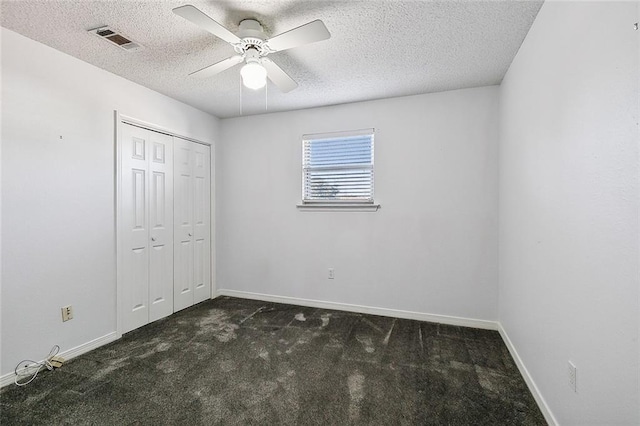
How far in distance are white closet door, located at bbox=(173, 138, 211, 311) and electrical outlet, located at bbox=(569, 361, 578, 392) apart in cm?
356

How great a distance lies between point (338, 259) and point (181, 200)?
80.1 inches

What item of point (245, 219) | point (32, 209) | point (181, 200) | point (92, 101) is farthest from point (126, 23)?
point (245, 219)

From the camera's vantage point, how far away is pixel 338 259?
138 inches

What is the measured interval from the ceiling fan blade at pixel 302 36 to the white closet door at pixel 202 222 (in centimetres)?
232

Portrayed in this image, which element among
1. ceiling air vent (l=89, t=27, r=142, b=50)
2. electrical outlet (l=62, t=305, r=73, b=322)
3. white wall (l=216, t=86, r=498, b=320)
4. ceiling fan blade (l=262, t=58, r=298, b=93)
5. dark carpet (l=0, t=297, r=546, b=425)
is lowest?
dark carpet (l=0, t=297, r=546, b=425)

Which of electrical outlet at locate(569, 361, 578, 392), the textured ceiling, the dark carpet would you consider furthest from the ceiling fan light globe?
electrical outlet at locate(569, 361, 578, 392)

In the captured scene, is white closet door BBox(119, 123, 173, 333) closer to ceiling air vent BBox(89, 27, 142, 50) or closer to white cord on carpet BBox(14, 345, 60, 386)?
white cord on carpet BBox(14, 345, 60, 386)

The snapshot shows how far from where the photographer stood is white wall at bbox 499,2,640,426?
105 centimetres

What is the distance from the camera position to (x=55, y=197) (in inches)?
90.0

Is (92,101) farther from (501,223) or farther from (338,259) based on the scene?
(501,223)

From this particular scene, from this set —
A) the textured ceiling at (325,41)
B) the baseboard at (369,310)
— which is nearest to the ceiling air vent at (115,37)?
the textured ceiling at (325,41)

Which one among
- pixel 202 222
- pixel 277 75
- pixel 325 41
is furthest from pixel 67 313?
pixel 325 41

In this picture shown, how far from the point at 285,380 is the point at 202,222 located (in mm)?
2441

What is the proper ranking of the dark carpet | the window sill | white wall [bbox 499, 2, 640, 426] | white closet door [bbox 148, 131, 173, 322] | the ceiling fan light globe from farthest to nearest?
the window sill → white closet door [bbox 148, 131, 173, 322] → the ceiling fan light globe → the dark carpet → white wall [bbox 499, 2, 640, 426]
